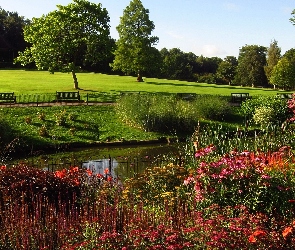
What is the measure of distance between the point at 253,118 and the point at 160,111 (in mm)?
7810

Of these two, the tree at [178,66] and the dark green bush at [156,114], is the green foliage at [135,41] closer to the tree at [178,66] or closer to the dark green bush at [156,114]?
the dark green bush at [156,114]

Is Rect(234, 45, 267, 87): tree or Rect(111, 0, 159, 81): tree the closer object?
Rect(111, 0, 159, 81): tree

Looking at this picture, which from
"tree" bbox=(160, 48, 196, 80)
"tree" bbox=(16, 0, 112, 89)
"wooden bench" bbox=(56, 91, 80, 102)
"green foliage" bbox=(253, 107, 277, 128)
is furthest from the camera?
"tree" bbox=(160, 48, 196, 80)

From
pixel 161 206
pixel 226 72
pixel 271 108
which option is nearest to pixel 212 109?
pixel 271 108

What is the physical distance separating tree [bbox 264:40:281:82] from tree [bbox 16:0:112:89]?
166ft

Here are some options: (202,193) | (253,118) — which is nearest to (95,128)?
(253,118)

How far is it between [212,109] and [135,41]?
80.1ft

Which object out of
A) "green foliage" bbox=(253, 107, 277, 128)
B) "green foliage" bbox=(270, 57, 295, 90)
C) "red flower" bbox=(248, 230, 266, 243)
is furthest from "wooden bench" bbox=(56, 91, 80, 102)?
"green foliage" bbox=(270, 57, 295, 90)

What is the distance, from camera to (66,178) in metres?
10.8

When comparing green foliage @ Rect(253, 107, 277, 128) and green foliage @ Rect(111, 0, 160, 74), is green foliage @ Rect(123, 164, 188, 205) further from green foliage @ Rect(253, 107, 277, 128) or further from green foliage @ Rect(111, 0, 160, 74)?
green foliage @ Rect(111, 0, 160, 74)

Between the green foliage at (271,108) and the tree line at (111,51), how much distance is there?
43.4 feet

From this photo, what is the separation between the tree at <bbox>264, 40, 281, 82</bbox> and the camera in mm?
84619

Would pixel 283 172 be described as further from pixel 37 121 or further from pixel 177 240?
pixel 37 121

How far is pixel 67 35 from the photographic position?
4044 centimetres
